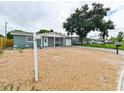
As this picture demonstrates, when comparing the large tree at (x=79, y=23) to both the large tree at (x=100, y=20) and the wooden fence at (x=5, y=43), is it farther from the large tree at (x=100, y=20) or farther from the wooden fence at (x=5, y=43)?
the wooden fence at (x=5, y=43)

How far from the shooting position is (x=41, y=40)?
1230 inches

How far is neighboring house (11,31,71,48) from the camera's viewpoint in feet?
91.2

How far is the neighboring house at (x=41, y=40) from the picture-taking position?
27791mm

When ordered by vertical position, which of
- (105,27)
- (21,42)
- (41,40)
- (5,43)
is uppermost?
(105,27)

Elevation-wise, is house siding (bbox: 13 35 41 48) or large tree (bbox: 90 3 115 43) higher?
large tree (bbox: 90 3 115 43)

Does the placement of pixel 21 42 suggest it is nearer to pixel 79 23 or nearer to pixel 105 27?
pixel 79 23

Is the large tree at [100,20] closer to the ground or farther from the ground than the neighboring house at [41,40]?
farther from the ground

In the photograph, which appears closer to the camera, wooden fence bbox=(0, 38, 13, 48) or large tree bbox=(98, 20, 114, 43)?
wooden fence bbox=(0, 38, 13, 48)

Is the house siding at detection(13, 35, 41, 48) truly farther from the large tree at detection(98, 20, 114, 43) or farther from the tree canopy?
the large tree at detection(98, 20, 114, 43)

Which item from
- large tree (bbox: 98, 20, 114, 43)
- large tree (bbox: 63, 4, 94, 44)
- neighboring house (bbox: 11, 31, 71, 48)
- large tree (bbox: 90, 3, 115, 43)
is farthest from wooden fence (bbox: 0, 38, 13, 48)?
large tree (bbox: 98, 20, 114, 43)

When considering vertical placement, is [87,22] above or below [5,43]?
above

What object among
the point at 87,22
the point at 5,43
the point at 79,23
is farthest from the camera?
the point at 79,23

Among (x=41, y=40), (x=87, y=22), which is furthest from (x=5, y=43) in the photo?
(x=87, y=22)

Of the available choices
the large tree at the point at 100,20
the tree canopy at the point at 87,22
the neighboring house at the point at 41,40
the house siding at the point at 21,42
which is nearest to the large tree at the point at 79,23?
the tree canopy at the point at 87,22
